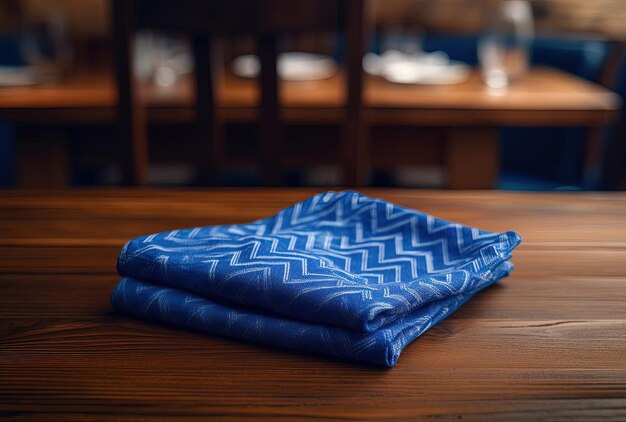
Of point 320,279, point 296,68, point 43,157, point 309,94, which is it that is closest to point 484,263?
point 320,279

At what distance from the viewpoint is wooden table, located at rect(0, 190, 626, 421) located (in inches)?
17.3

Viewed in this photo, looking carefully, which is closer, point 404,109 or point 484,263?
point 484,263

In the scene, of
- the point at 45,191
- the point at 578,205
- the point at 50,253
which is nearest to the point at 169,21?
the point at 45,191

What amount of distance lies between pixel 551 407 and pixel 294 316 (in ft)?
0.57

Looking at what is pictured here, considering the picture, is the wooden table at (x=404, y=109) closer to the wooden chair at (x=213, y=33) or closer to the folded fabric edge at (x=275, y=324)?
the wooden chair at (x=213, y=33)

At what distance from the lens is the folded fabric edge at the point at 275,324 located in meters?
0.48

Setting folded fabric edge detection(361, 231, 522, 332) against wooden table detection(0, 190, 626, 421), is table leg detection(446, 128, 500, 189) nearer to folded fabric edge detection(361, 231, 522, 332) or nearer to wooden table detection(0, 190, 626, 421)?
wooden table detection(0, 190, 626, 421)

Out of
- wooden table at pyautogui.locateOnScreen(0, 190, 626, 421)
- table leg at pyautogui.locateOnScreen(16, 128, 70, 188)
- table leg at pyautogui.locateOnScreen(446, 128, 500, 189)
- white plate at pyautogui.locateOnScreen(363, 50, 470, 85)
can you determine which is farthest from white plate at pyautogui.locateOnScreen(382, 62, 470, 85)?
wooden table at pyautogui.locateOnScreen(0, 190, 626, 421)

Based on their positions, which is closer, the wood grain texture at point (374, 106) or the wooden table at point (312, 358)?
the wooden table at point (312, 358)

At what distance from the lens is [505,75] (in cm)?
196

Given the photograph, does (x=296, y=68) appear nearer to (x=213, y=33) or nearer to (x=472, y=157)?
(x=472, y=157)

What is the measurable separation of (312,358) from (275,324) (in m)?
0.04

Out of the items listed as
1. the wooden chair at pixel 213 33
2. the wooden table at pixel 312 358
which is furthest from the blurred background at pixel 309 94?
the wooden table at pixel 312 358

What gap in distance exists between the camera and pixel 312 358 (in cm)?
50
